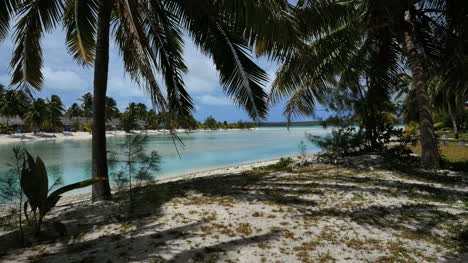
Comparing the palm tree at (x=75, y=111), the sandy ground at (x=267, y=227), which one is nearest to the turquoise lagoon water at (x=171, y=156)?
the sandy ground at (x=267, y=227)

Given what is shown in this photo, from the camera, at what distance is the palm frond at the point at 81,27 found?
4.43 m

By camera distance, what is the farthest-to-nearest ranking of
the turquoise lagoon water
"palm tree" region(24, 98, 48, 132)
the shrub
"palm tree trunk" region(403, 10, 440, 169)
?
1. "palm tree" region(24, 98, 48, 132)
2. the turquoise lagoon water
3. the shrub
4. "palm tree trunk" region(403, 10, 440, 169)

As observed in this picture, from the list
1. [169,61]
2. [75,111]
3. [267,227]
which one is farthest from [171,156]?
[75,111]

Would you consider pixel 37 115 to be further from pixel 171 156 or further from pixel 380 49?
pixel 380 49

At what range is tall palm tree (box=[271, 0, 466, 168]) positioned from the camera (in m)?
4.95

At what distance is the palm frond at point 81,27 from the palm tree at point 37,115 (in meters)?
45.3

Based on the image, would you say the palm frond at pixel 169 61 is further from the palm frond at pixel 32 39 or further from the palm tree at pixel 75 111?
the palm tree at pixel 75 111

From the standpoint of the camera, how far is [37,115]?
40.7 meters

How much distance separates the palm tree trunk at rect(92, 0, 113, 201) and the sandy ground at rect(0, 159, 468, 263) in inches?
14.2

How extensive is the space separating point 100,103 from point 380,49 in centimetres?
748

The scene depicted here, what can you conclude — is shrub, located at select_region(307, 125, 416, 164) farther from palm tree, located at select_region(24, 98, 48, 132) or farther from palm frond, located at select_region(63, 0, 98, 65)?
palm tree, located at select_region(24, 98, 48, 132)

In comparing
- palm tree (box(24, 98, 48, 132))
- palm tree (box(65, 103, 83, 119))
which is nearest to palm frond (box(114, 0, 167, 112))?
palm tree (box(24, 98, 48, 132))

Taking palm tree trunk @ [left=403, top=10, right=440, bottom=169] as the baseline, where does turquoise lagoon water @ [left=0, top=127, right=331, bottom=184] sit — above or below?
below

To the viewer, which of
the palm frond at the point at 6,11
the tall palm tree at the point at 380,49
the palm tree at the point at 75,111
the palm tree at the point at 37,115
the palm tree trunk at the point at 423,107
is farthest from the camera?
the palm tree at the point at 75,111
